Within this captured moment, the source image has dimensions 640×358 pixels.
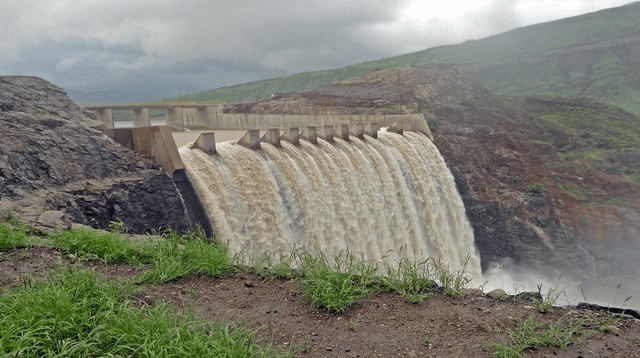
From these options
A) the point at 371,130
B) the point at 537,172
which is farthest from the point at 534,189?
the point at 371,130

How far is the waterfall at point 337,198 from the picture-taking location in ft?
42.2

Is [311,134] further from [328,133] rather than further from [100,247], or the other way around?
[100,247]

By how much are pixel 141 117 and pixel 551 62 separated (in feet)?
312

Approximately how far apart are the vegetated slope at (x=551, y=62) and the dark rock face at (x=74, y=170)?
74.5 m

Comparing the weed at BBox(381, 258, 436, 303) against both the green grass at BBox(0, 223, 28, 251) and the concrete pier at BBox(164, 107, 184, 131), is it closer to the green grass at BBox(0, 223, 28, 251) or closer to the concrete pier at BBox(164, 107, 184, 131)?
the green grass at BBox(0, 223, 28, 251)

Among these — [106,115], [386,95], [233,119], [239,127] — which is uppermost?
[386,95]

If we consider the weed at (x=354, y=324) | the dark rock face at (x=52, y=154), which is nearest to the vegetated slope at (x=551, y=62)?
the dark rock face at (x=52, y=154)

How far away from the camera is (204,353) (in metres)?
3.03

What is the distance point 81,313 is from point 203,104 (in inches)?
1306

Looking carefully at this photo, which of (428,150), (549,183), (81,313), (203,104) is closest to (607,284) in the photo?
(549,183)

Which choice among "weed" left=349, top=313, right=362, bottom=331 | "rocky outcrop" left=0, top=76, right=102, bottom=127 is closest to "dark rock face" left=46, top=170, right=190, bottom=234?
"rocky outcrop" left=0, top=76, right=102, bottom=127

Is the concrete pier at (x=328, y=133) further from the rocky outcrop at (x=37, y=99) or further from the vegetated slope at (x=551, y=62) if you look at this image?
the vegetated slope at (x=551, y=62)

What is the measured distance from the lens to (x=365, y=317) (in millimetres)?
4258

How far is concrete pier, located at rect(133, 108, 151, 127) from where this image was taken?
30.1m
